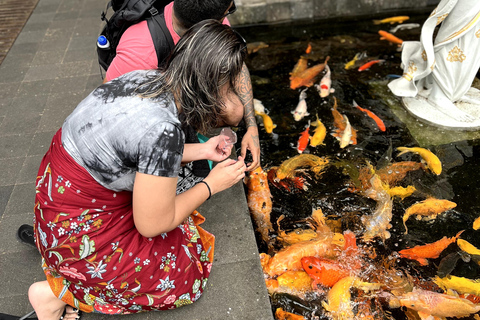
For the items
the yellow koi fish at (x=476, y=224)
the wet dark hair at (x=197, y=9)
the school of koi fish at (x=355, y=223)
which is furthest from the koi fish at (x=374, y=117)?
the wet dark hair at (x=197, y=9)

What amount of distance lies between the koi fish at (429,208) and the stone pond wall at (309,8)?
3.93 m

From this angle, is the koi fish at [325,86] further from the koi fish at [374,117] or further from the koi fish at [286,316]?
the koi fish at [286,316]

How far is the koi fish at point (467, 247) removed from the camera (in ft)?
8.54

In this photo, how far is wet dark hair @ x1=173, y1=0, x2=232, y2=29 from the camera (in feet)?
6.81

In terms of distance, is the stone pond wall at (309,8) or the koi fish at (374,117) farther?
the stone pond wall at (309,8)

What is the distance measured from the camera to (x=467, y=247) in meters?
2.62

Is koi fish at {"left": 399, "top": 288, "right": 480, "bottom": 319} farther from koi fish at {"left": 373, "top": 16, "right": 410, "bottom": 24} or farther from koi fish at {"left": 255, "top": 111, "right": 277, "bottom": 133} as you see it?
koi fish at {"left": 373, "top": 16, "right": 410, "bottom": 24}

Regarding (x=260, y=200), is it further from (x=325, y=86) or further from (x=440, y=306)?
(x=325, y=86)

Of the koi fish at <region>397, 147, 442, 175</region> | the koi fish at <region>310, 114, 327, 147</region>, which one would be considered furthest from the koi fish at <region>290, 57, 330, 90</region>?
the koi fish at <region>397, 147, 442, 175</region>

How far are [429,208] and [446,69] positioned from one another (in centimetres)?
148

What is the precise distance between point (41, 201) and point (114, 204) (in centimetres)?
35

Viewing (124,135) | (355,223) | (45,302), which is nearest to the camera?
(124,135)

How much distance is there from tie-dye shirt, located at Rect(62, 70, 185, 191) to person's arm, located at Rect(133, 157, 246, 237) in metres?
0.05

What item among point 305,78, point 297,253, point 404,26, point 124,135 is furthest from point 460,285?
point 404,26
